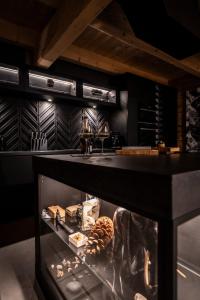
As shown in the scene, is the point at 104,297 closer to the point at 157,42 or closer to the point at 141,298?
the point at 141,298

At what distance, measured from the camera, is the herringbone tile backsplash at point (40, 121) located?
3.08 metres

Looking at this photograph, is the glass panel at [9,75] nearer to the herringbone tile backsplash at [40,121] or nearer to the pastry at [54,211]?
the herringbone tile backsplash at [40,121]

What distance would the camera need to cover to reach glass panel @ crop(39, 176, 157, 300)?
2.40 ft

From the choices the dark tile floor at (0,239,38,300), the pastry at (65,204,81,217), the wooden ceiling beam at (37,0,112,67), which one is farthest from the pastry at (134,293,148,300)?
the wooden ceiling beam at (37,0,112,67)

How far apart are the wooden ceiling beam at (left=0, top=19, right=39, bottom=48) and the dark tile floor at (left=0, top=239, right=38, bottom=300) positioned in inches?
104

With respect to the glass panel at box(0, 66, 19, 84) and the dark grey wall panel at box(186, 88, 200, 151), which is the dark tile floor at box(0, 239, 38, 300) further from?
the dark grey wall panel at box(186, 88, 200, 151)

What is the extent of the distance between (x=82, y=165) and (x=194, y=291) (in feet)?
2.05

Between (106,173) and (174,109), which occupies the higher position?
(174,109)

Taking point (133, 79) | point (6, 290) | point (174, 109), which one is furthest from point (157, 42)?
point (174, 109)

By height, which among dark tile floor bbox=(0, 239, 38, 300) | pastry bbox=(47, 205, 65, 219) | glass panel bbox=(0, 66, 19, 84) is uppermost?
glass panel bbox=(0, 66, 19, 84)

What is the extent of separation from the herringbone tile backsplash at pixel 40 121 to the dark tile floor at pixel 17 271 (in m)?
1.68

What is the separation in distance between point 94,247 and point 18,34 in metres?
2.99

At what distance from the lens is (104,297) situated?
89cm

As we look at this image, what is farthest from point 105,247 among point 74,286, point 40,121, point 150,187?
point 40,121
